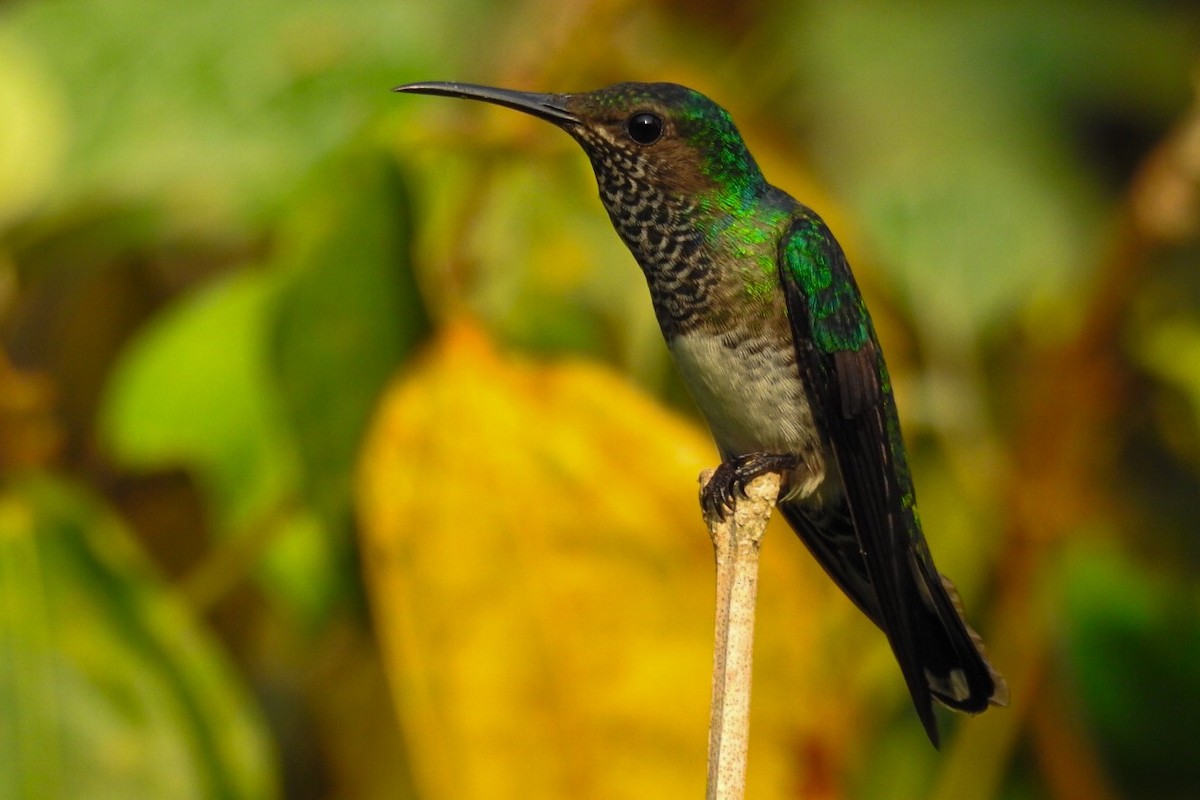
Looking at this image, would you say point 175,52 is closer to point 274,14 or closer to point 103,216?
point 274,14

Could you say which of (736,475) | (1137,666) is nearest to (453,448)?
(736,475)

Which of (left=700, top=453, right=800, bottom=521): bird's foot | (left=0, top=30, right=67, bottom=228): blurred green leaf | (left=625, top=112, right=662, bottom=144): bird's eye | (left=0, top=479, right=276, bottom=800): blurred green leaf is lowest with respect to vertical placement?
(left=0, top=479, right=276, bottom=800): blurred green leaf

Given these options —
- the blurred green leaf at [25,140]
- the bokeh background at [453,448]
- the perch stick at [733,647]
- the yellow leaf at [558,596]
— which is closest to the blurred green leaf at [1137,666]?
the bokeh background at [453,448]

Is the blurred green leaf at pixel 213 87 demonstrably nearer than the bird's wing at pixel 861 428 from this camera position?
No

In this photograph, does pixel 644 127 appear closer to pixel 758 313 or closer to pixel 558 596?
pixel 758 313

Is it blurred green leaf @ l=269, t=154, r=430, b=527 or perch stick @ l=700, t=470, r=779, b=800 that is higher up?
blurred green leaf @ l=269, t=154, r=430, b=527

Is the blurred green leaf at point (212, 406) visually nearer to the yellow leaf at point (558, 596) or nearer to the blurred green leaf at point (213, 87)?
the blurred green leaf at point (213, 87)

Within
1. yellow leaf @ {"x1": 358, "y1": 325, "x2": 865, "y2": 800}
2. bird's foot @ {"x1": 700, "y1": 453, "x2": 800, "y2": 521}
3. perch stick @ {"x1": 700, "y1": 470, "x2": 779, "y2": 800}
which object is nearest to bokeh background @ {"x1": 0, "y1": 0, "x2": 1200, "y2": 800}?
yellow leaf @ {"x1": 358, "y1": 325, "x2": 865, "y2": 800}

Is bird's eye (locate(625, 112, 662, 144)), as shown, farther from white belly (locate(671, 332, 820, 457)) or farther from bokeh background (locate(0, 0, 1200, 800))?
bokeh background (locate(0, 0, 1200, 800))
